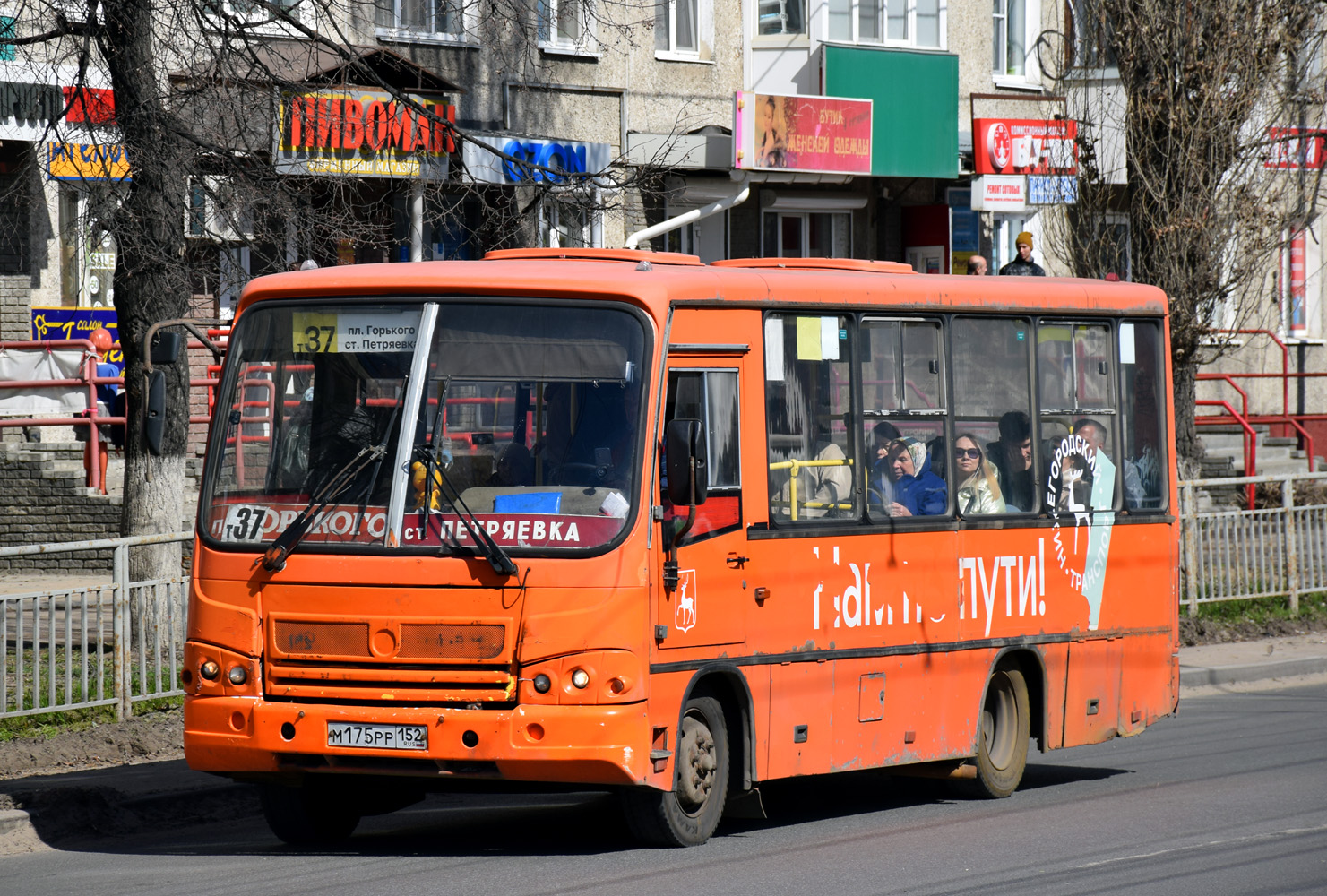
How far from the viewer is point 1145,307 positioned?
1184 centimetres

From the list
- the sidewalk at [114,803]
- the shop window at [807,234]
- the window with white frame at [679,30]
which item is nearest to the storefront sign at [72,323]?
the window with white frame at [679,30]

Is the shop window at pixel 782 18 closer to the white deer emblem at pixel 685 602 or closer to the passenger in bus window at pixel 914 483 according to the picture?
the passenger in bus window at pixel 914 483

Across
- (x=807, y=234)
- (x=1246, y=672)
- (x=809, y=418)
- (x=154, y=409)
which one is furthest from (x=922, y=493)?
(x=807, y=234)

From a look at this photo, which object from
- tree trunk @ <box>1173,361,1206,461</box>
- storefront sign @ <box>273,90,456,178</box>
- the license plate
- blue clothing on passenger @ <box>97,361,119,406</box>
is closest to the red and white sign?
tree trunk @ <box>1173,361,1206,461</box>

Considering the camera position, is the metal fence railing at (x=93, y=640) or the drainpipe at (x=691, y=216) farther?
the drainpipe at (x=691, y=216)

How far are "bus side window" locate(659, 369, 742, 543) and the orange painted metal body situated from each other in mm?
62

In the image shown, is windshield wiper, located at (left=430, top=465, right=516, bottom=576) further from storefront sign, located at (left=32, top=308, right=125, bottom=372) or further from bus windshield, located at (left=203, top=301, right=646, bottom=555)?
storefront sign, located at (left=32, top=308, right=125, bottom=372)

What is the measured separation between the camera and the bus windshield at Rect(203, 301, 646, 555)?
8.36 meters

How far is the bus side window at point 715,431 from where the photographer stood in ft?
28.6

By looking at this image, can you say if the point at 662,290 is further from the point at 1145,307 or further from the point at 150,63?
the point at 150,63

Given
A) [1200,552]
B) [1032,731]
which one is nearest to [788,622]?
[1032,731]

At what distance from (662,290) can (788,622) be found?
177 centimetres

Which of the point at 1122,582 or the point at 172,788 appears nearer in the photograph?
the point at 172,788

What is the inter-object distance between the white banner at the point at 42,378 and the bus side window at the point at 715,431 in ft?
42.2
